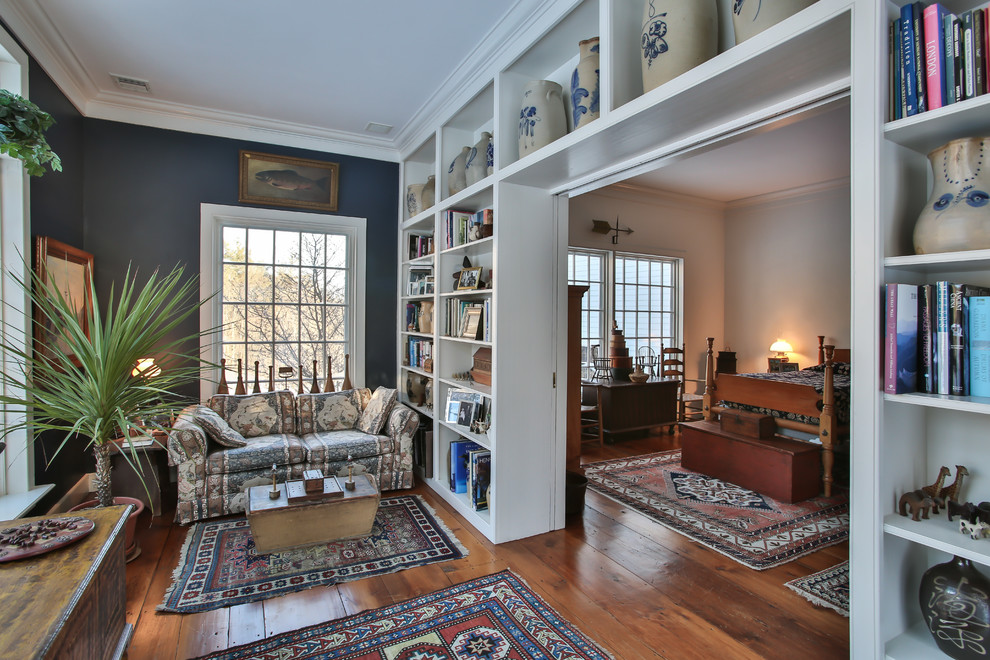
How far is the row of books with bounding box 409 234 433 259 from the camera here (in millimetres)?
4516

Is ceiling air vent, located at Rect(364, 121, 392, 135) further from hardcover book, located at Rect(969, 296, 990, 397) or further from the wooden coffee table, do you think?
hardcover book, located at Rect(969, 296, 990, 397)

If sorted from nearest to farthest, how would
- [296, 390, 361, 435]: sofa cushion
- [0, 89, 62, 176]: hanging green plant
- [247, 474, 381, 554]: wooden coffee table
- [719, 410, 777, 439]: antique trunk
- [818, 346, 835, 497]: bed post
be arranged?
[0, 89, 62, 176]: hanging green plant < [247, 474, 381, 554]: wooden coffee table < [818, 346, 835, 497]: bed post < [719, 410, 777, 439]: antique trunk < [296, 390, 361, 435]: sofa cushion

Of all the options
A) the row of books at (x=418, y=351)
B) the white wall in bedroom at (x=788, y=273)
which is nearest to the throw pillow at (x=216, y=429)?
the row of books at (x=418, y=351)

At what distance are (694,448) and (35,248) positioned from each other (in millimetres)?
4950

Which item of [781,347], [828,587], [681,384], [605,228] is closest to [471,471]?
[828,587]

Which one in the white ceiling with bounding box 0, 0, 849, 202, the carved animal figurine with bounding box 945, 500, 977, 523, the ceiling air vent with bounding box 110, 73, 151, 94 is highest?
the ceiling air vent with bounding box 110, 73, 151, 94

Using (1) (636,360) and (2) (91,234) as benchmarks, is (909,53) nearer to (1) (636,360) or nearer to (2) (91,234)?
(2) (91,234)

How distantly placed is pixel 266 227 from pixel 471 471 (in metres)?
2.87

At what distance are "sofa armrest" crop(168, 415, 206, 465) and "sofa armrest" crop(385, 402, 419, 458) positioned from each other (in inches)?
51.0

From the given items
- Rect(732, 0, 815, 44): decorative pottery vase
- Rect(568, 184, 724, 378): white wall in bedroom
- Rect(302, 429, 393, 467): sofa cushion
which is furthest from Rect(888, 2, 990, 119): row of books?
Rect(568, 184, 724, 378): white wall in bedroom

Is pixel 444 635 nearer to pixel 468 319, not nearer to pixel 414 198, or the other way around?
pixel 468 319

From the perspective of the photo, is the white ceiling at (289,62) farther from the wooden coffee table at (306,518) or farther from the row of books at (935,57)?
the wooden coffee table at (306,518)

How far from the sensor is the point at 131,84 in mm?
3715

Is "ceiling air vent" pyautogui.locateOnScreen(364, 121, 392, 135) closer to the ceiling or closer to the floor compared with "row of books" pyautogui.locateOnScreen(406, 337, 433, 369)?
closer to the ceiling
